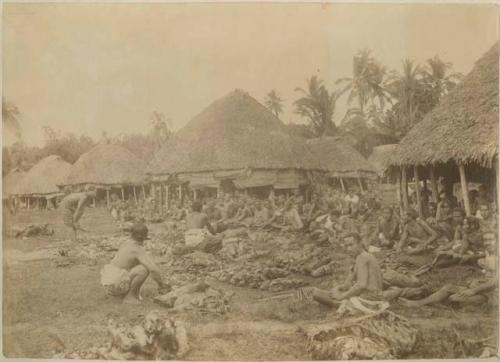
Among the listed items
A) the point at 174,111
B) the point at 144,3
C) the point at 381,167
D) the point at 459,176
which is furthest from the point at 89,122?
the point at 459,176

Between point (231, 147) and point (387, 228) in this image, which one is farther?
point (231, 147)

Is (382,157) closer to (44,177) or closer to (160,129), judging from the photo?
(160,129)

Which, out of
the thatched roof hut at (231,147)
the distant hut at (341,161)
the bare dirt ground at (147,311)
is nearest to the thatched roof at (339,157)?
the distant hut at (341,161)

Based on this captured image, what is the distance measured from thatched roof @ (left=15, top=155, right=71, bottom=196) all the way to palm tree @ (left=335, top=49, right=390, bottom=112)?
132 inches

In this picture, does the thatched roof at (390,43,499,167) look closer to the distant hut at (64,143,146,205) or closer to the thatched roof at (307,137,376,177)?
the thatched roof at (307,137,376,177)

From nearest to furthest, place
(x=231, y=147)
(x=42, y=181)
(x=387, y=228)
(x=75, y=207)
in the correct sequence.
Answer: (x=42, y=181) → (x=387, y=228) → (x=75, y=207) → (x=231, y=147)

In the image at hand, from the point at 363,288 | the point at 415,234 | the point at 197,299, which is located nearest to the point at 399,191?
the point at 415,234

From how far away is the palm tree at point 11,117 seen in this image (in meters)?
5.94

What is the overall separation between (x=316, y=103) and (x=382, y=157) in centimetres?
→ 101

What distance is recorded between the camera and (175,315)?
5785 mm

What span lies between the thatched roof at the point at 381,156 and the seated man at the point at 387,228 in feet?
1.58

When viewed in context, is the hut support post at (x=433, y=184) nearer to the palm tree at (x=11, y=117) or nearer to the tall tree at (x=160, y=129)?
the tall tree at (x=160, y=129)

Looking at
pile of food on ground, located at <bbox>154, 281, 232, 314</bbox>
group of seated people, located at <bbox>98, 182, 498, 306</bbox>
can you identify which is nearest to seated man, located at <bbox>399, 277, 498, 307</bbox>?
group of seated people, located at <bbox>98, 182, 498, 306</bbox>

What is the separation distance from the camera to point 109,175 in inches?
242
